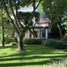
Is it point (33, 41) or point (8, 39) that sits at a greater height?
Answer: point (8, 39)

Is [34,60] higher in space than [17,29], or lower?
lower

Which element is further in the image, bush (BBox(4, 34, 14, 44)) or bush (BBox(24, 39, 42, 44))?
bush (BBox(4, 34, 14, 44))

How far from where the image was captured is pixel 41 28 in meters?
44.0

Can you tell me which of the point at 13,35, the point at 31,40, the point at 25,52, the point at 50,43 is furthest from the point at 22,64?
the point at 13,35

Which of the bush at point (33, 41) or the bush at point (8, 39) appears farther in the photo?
the bush at point (8, 39)

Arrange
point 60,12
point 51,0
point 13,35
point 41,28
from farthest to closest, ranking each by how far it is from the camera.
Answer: point 41,28 → point 13,35 → point 60,12 → point 51,0

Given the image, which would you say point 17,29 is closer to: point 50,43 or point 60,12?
point 50,43

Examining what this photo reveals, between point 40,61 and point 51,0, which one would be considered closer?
point 40,61

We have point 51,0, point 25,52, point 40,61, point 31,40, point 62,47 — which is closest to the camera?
point 40,61

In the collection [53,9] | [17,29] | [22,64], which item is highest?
[53,9]

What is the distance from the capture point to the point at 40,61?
17.8m

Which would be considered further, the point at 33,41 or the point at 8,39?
the point at 8,39

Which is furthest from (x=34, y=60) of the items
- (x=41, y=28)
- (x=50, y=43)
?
(x=41, y=28)

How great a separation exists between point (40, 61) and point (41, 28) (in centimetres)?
2626
